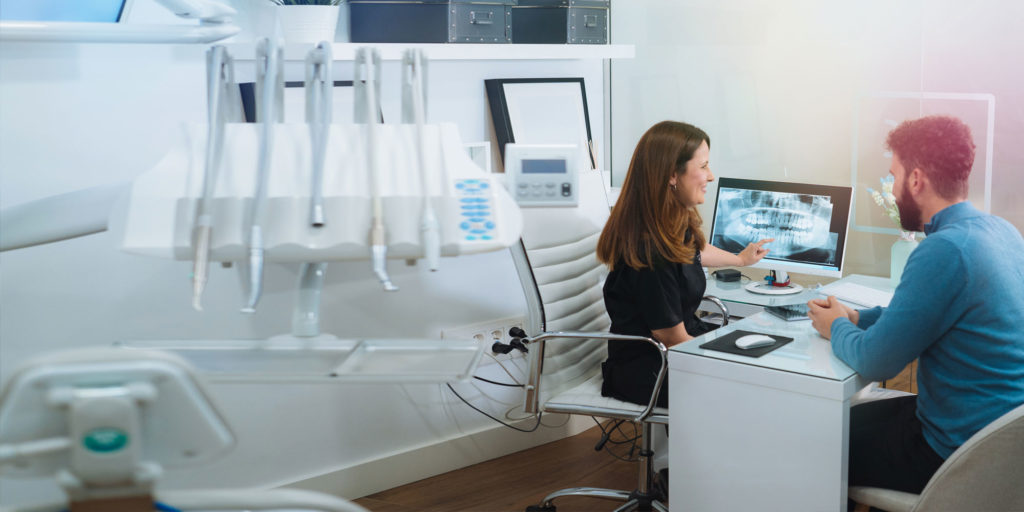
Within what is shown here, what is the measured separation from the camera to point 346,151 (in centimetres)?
157

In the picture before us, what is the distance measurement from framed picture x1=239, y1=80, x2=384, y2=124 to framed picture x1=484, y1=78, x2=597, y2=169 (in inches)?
20.1

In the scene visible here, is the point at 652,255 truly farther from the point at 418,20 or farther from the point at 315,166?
the point at 315,166

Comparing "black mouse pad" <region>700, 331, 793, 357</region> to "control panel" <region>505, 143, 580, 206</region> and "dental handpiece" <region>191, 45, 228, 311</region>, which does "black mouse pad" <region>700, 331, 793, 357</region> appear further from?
"dental handpiece" <region>191, 45, 228, 311</region>

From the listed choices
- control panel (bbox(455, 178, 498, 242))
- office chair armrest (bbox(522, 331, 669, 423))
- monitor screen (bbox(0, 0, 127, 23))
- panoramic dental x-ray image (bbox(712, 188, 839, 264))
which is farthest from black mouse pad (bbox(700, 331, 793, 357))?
monitor screen (bbox(0, 0, 127, 23))

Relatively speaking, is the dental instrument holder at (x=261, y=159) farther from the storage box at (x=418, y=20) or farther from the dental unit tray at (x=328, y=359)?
the storage box at (x=418, y=20)

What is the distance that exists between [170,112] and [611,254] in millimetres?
1277

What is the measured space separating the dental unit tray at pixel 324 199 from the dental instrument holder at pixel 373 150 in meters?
0.02

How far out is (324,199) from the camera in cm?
147

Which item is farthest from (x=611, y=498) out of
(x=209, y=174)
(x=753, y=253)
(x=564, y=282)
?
(x=209, y=174)

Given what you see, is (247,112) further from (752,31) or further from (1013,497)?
(1013,497)

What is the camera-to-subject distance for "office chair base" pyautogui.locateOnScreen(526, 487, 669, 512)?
2564 mm

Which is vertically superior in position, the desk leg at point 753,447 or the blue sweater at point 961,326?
the blue sweater at point 961,326

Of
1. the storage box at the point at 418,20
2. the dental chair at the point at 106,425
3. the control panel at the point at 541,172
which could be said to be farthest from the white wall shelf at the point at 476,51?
the dental chair at the point at 106,425

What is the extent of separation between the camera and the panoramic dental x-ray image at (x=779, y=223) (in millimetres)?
2883
